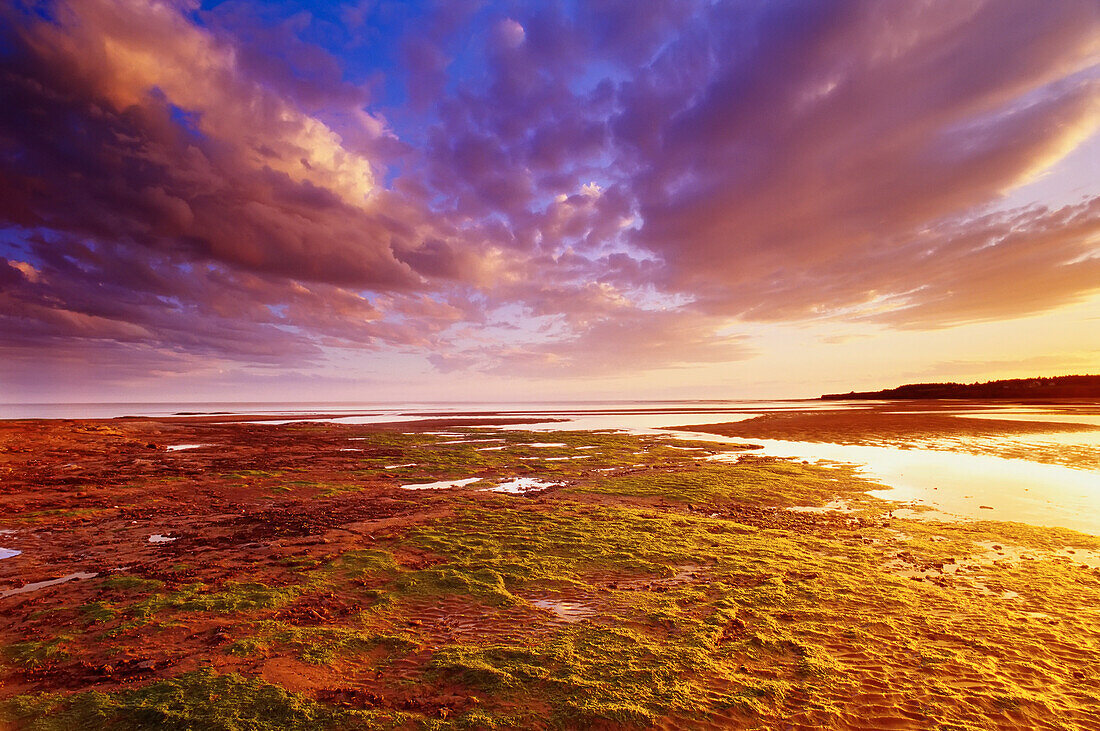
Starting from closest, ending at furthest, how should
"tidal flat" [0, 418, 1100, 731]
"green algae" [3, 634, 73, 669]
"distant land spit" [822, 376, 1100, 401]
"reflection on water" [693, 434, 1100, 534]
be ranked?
"tidal flat" [0, 418, 1100, 731] → "green algae" [3, 634, 73, 669] → "reflection on water" [693, 434, 1100, 534] → "distant land spit" [822, 376, 1100, 401]

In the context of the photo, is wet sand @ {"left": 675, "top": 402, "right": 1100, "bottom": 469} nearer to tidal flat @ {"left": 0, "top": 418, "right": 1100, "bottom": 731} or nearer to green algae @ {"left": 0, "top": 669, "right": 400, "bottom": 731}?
tidal flat @ {"left": 0, "top": 418, "right": 1100, "bottom": 731}

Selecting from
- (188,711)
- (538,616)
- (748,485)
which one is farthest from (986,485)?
(188,711)

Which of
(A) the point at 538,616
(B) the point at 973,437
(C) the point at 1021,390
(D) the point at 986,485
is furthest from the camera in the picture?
(C) the point at 1021,390

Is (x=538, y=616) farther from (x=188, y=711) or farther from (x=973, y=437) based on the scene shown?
(x=973, y=437)

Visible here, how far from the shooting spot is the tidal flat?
5297 millimetres

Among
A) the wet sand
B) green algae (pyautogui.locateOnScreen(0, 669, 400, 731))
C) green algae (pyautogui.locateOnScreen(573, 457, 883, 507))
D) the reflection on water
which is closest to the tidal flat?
green algae (pyautogui.locateOnScreen(0, 669, 400, 731))

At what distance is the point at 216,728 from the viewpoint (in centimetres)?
497

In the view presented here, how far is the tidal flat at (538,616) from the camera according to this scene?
5297 mm

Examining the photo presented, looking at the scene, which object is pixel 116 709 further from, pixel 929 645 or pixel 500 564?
pixel 929 645

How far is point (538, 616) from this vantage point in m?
7.66

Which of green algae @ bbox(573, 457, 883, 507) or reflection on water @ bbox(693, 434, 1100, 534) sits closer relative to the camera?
reflection on water @ bbox(693, 434, 1100, 534)

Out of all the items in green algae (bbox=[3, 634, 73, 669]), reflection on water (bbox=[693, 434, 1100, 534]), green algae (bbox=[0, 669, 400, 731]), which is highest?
green algae (bbox=[3, 634, 73, 669])

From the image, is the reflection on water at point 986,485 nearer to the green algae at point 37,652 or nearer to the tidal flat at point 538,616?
the tidal flat at point 538,616

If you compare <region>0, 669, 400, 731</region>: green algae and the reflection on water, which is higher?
<region>0, 669, 400, 731</region>: green algae
